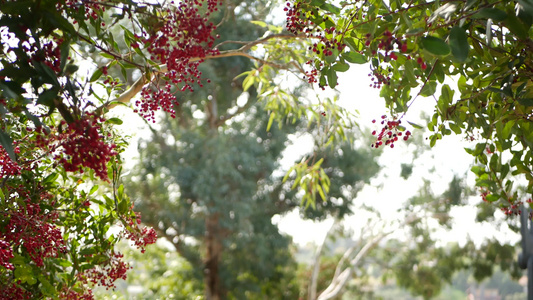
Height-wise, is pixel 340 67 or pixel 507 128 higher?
pixel 340 67

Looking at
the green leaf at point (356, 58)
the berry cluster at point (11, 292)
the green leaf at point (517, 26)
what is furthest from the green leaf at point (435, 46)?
the berry cluster at point (11, 292)

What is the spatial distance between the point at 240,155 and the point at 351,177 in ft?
4.87

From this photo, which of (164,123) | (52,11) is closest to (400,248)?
(164,123)

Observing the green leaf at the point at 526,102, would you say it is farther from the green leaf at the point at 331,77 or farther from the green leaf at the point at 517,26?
the green leaf at the point at 331,77

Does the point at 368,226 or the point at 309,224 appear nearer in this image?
the point at 309,224

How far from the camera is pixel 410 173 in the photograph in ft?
22.5

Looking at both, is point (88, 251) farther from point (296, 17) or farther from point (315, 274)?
point (315, 274)

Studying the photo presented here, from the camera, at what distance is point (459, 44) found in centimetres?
80

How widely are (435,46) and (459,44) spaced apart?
0.12ft

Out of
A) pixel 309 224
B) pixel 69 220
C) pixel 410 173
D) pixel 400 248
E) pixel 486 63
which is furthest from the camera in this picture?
pixel 400 248

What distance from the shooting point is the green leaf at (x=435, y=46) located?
814mm

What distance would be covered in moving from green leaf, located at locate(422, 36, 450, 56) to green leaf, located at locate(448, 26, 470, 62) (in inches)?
0.4

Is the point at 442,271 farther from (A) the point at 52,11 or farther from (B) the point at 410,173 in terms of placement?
(A) the point at 52,11

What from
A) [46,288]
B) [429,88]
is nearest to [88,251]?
[46,288]
